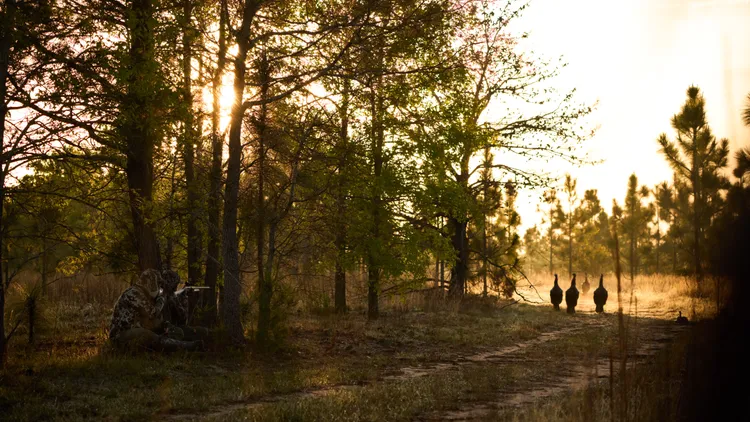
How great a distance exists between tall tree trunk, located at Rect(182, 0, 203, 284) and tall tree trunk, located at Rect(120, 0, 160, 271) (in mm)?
651

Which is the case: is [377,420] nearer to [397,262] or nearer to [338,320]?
[397,262]

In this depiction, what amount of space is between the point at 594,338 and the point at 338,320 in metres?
7.41

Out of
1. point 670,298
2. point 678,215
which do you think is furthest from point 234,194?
point 678,215

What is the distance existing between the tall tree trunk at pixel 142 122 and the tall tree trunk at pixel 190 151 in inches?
25.6

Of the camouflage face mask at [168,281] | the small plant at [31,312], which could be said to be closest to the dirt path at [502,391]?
the camouflage face mask at [168,281]

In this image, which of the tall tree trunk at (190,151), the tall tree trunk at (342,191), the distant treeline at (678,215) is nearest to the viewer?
the distant treeline at (678,215)

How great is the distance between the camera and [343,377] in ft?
35.9

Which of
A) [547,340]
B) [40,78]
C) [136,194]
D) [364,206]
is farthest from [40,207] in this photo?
[547,340]

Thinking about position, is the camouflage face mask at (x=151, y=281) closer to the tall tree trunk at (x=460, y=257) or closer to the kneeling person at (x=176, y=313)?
the kneeling person at (x=176, y=313)

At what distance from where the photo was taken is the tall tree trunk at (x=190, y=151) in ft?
38.6

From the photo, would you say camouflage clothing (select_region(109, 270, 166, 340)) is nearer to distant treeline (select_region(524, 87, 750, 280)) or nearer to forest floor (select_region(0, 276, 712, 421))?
forest floor (select_region(0, 276, 712, 421))

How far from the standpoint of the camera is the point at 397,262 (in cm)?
1619

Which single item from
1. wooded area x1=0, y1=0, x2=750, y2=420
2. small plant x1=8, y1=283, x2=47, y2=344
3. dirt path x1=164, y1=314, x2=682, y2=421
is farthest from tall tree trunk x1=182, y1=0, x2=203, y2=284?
dirt path x1=164, y1=314, x2=682, y2=421

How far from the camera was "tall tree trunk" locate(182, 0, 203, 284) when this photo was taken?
38.6ft
